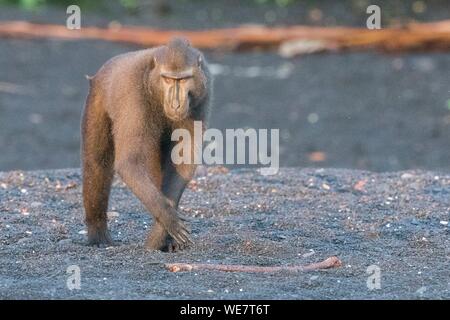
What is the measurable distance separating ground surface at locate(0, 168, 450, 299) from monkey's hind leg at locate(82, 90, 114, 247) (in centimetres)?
17

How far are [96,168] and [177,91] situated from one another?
3.30 ft

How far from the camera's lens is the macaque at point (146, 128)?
6324mm

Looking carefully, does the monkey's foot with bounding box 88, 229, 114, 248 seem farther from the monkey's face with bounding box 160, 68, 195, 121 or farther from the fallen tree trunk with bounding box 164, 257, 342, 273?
the monkey's face with bounding box 160, 68, 195, 121

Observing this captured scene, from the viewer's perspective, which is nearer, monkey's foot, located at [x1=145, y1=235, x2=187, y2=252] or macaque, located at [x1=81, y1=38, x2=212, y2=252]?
macaque, located at [x1=81, y1=38, x2=212, y2=252]

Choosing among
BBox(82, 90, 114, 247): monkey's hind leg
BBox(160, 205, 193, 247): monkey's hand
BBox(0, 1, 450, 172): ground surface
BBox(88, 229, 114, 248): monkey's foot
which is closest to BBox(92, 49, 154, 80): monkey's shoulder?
BBox(82, 90, 114, 247): monkey's hind leg

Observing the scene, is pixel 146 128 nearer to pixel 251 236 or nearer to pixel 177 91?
pixel 177 91

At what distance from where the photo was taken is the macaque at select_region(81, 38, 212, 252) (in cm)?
632

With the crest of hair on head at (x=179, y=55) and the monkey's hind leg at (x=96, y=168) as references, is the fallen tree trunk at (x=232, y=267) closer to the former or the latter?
the monkey's hind leg at (x=96, y=168)

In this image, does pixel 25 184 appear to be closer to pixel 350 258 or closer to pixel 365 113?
pixel 350 258

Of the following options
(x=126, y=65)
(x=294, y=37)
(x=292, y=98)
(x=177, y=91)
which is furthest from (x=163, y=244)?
(x=294, y=37)

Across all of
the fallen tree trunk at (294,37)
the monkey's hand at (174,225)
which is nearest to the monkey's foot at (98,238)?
the monkey's hand at (174,225)

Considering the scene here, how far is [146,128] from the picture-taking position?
257 inches

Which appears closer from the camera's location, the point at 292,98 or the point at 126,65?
the point at 126,65
